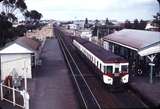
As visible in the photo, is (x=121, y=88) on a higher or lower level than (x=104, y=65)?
lower

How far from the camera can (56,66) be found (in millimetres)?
26984

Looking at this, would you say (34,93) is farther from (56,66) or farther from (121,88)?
(56,66)

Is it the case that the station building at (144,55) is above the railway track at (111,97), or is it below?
above

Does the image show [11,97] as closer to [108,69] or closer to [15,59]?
[108,69]

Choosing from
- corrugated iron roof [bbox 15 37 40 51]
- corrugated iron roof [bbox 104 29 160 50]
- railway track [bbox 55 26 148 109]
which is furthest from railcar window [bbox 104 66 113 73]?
corrugated iron roof [bbox 15 37 40 51]

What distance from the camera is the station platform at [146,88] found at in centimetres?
1519

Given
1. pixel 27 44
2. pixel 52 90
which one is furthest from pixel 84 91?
pixel 27 44

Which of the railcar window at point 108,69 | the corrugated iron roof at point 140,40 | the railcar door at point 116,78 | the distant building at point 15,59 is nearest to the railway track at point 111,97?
the railcar door at point 116,78

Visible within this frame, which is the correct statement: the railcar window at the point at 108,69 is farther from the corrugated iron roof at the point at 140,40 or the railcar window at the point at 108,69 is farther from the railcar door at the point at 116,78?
the corrugated iron roof at the point at 140,40

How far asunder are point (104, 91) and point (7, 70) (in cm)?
618

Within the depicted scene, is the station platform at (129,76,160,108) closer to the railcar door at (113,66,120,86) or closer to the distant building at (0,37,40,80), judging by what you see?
the railcar door at (113,66,120,86)

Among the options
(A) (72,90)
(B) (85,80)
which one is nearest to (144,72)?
(B) (85,80)

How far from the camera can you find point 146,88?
17.4 meters

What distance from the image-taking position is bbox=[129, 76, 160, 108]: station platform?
15191 mm
